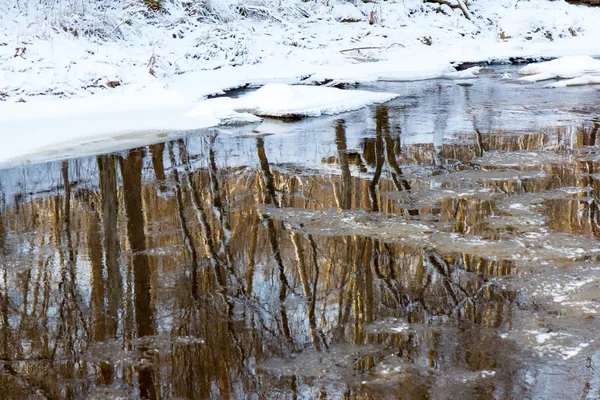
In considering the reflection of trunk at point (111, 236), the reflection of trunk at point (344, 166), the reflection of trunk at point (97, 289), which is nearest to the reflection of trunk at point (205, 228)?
the reflection of trunk at point (111, 236)

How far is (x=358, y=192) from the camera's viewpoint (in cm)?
784

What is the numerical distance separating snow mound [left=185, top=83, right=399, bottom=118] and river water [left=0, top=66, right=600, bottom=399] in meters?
3.12

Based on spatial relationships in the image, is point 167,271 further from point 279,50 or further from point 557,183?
point 279,50

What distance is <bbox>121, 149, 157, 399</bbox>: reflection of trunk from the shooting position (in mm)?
4134

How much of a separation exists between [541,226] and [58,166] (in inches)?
251

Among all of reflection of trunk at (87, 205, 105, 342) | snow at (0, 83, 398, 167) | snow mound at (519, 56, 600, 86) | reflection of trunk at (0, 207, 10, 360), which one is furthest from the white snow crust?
reflection of trunk at (0, 207, 10, 360)

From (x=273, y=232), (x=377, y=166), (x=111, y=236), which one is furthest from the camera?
(x=377, y=166)

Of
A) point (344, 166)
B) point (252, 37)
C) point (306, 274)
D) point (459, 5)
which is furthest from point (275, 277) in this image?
point (459, 5)

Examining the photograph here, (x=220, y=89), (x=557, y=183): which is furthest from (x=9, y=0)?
(x=557, y=183)

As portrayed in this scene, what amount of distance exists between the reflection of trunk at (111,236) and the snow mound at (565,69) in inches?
473

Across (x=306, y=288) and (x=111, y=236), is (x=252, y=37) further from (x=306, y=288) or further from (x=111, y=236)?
(x=306, y=288)

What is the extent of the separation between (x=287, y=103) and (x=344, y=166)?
4665mm

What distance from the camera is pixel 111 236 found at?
21.9 feet

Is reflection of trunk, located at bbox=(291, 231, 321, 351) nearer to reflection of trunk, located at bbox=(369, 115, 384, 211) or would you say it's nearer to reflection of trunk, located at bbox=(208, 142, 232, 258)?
reflection of trunk, located at bbox=(208, 142, 232, 258)
